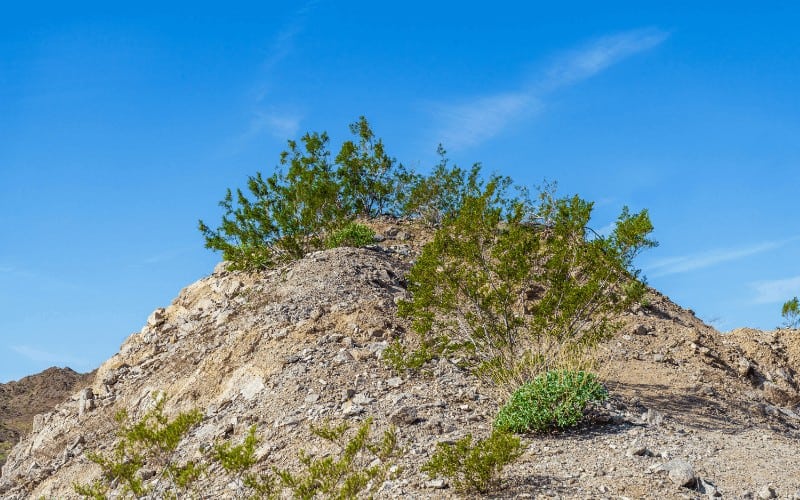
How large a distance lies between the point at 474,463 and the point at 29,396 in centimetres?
3305

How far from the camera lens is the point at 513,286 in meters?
12.4

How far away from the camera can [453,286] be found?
12.3 metres

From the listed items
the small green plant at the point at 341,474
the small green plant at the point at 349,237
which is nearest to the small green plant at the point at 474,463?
the small green plant at the point at 341,474

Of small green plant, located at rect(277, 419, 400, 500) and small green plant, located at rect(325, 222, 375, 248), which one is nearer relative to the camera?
small green plant, located at rect(277, 419, 400, 500)

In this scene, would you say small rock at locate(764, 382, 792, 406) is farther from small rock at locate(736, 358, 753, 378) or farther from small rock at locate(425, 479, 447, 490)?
small rock at locate(425, 479, 447, 490)

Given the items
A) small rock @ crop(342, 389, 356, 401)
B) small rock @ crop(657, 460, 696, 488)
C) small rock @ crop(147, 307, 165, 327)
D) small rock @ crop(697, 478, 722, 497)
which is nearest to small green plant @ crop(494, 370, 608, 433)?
small rock @ crop(657, 460, 696, 488)

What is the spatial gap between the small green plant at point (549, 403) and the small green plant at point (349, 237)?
1030 cm

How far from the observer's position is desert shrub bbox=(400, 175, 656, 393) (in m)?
12.2

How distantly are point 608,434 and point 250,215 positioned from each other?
41.0 feet

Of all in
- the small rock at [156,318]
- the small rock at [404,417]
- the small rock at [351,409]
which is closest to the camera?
the small rock at [404,417]

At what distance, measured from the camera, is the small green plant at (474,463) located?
804 cm

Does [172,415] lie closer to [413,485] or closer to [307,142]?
[413,485]

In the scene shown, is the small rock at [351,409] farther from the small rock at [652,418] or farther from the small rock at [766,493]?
the small rock at [766,493]

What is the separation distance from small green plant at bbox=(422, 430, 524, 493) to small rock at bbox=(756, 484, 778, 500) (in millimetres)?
2688
